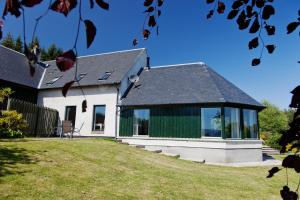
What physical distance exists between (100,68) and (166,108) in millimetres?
7999

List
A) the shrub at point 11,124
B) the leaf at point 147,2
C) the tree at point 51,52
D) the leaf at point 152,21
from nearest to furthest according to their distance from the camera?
the leaf at point 147,2 → the leaf at point 152,21 → the shrub at point 11,124 → the tree at point 51,52

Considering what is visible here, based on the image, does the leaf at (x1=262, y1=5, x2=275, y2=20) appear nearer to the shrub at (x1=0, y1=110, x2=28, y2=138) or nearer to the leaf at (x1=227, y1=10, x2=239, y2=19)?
the leaf at (x1=227, y1=10, x2=239, y2=19)

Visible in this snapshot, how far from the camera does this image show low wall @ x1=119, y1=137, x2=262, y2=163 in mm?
17938

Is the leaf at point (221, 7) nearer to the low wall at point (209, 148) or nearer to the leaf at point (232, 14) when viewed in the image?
the leaf at point (232, 14)

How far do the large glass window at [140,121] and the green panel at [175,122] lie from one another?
1.39ft

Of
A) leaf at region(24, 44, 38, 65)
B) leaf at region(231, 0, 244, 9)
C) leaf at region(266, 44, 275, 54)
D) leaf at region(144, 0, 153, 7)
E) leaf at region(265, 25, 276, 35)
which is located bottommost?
leaf at region(24, 44, 38, 65)

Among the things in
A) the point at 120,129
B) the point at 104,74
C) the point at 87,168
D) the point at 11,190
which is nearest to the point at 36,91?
the point at 104,74

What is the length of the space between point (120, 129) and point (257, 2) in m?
19.3

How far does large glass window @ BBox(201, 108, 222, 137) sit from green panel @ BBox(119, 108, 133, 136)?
534 cm

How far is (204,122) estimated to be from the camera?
18844mm

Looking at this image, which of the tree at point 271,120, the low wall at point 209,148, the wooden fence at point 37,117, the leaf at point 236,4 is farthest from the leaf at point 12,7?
the tree at point 271,120

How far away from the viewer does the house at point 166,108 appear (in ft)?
61.1

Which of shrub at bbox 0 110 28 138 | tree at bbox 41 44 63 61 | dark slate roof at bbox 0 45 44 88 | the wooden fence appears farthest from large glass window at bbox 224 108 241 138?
tree at bbox 41 44 63 61

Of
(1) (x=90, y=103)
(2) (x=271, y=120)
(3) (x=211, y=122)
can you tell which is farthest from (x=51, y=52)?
(3) (x=211, y=122)
